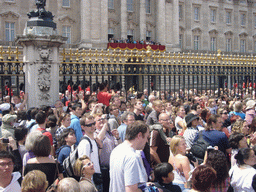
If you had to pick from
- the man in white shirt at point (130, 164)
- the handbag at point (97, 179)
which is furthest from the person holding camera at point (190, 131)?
the man in white shirt at point (130, 164)

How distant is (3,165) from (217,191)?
2619mm

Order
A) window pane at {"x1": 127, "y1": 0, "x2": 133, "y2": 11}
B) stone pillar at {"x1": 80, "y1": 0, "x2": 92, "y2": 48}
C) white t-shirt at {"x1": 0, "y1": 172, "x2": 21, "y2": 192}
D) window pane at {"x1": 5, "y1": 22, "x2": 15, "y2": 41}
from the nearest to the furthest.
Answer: white t-shirt at {"x1": 0, "y1": 172, "x2": 21, "y2": 192}
window pane at {"x1": 5, "y1": 22, "x2": 15, "y2": 41}
stone pillar at {"x1": 80, "y1": 0, "x2": 92, "y2": 48}
window pane at {"x1": 127, "y1": 0, "x2": 133, "y2": 11}

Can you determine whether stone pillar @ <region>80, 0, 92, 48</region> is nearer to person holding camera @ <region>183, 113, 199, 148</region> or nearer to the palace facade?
the palace facade

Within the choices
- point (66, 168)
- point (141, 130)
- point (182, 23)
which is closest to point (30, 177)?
point (66, 168)

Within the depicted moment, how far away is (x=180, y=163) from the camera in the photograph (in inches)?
187

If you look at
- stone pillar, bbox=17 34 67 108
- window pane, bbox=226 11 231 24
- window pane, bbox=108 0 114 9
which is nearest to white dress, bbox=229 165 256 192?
stone pillar, bbox=17 34 67 108

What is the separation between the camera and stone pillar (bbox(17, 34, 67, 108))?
8922 millimetres

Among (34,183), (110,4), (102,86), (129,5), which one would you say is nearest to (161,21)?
(129,5)

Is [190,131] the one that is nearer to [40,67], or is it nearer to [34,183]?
[34,183]

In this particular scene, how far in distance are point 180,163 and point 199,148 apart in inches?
40.4

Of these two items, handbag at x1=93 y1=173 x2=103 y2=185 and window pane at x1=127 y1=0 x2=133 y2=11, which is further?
window pane at x1=127 y1=0 x2=133 y2=11

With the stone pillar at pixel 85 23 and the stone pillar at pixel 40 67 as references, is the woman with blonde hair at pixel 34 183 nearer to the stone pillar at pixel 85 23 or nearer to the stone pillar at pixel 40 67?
the stone pillar at pixel 40 67

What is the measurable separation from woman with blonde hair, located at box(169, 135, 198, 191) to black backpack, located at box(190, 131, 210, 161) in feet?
1.88

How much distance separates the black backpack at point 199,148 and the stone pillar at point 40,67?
4801 millimetres
